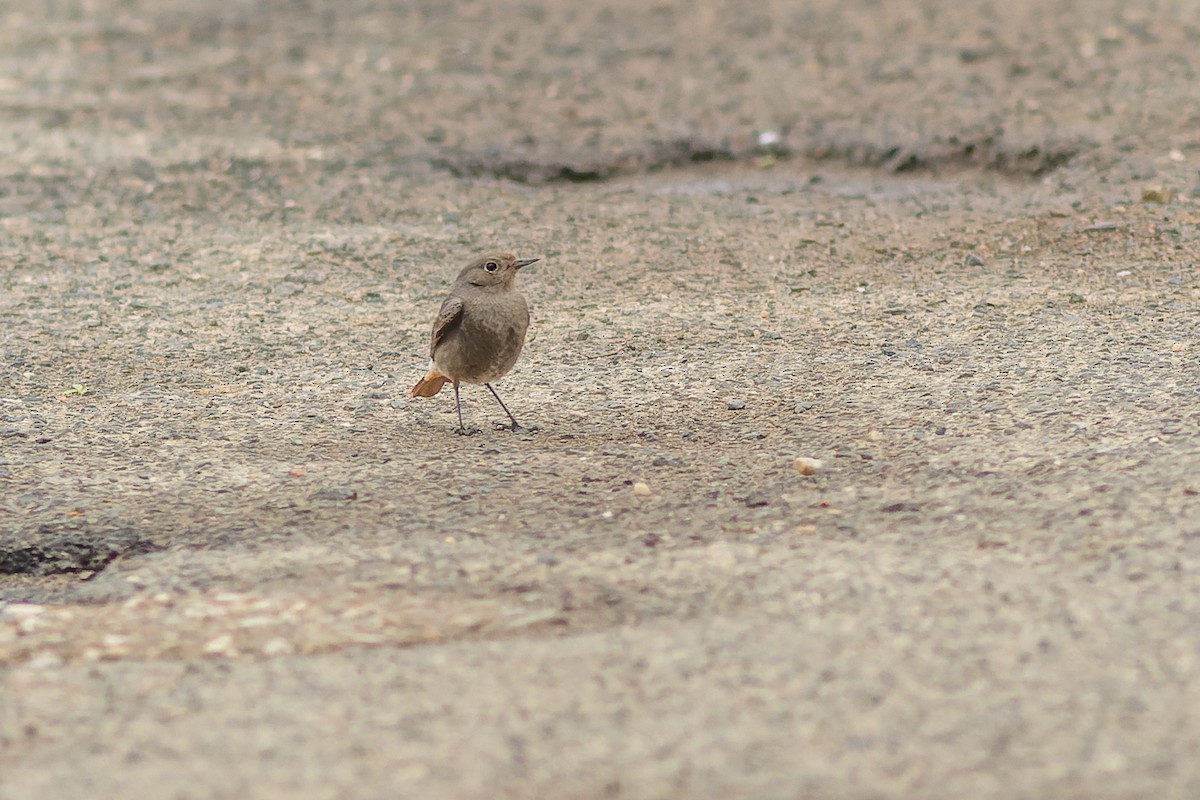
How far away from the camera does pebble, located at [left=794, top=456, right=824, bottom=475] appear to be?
4426mm

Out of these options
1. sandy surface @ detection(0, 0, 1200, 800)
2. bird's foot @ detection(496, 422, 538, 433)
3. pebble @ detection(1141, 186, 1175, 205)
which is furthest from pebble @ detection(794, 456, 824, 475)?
pebble @ detection(1141, 186, 1175, 205)

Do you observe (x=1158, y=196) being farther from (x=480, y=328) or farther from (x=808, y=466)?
(x=480, y=328)

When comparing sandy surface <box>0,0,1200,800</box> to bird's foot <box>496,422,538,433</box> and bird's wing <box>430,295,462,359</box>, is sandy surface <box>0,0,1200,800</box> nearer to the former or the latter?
bird's foot <box>496,422,538,433</box>

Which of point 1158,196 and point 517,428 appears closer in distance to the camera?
point 517,428

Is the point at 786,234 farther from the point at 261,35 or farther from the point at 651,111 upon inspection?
the point at 261,35

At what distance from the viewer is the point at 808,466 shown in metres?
4.43

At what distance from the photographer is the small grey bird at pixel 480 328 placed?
495 cm

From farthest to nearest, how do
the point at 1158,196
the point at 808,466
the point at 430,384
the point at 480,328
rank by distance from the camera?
the point at 1158,196
the point at 430,384
the point at 480,328
the point at 808,466

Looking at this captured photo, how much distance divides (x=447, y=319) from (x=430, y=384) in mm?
304

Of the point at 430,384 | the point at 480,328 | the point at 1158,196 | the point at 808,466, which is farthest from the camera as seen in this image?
the point at 1158,196

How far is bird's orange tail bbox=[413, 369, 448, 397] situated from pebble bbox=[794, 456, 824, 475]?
4.67 ft

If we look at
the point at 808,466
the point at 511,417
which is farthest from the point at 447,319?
the point at 808,466

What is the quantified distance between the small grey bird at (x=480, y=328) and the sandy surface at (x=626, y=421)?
218 millimetres

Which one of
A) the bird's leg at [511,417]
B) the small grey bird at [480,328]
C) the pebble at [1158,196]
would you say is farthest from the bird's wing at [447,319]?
the pebble at [1158,196]
